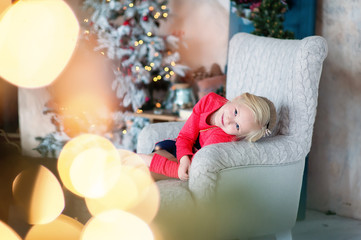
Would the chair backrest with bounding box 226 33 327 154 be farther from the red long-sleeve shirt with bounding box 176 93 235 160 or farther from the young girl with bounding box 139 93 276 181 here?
the red long-sleeve shirt with bounding box 176 93 235 160

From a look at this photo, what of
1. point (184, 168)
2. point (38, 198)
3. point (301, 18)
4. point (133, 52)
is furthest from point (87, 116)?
point (184, 168)

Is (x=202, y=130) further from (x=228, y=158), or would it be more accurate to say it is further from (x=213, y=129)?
(x=228, y=158)

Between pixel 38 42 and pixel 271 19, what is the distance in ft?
8.05

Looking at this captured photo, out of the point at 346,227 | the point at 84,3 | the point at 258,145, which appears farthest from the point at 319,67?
the point at 84,3

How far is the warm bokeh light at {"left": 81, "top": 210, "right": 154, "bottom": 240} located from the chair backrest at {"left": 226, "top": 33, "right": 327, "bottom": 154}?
89 centimetres

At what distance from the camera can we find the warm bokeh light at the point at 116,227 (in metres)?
1.61

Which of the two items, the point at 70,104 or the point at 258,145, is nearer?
the point at 258,145

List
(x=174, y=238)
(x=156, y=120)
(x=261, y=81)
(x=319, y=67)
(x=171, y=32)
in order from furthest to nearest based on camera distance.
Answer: (x=171, y=32)
(x=156, y=120)
(x=261, y=81)
(x=319, y=67)
(x=174, y=238)

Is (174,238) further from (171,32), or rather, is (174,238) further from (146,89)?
(171,32)

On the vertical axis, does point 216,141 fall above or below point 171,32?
below

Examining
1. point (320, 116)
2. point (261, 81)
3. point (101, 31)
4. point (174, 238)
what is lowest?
point (174, 238)

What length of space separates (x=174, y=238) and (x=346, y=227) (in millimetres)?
1500

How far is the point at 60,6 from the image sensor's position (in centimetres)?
420

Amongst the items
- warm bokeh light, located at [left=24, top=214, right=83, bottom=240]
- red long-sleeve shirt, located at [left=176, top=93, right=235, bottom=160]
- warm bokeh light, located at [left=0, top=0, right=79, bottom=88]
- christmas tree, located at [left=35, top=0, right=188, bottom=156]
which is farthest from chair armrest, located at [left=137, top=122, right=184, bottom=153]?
warm bokeh light, located at [left=0, top=0, right=79, bottom=88]
